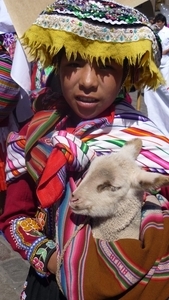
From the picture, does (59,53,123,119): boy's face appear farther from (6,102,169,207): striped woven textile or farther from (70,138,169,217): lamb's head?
(70,138,169,217): lamb's head

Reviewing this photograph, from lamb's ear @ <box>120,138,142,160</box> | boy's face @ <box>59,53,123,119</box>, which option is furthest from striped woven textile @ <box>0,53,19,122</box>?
lamb's ear @ <box>120,138,142,160</box>

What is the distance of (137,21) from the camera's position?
57.1 inches

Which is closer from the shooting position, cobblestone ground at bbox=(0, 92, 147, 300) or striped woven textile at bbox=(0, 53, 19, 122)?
striped woven textile at bbox=(0, 53, 19, 122)

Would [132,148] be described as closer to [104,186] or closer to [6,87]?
[104,186]

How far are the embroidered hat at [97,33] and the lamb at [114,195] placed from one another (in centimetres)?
31

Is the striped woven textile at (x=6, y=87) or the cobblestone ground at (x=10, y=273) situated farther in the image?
the cobblestone ground at (x=10, y=273)

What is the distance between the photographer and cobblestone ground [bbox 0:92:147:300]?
11.2 feet

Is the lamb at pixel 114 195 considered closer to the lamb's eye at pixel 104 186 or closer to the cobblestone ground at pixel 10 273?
the lamb's eye at pixel 104 186

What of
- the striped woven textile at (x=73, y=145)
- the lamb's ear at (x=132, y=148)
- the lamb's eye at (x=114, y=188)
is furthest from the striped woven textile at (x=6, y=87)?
the lamb's eye at (x=114, y=188)

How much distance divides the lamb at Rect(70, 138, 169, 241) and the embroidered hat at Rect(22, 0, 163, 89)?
312 mm

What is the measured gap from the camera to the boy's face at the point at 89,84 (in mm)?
1451

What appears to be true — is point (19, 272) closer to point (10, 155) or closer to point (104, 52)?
point (10, 155)

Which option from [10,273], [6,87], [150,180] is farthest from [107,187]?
[10,273]

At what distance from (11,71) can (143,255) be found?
153cm
